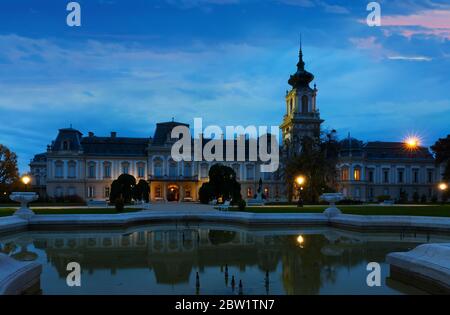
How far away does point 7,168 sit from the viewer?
4481 cm

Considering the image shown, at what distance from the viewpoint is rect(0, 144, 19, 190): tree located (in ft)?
147

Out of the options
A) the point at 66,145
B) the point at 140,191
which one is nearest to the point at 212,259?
the point at 140,191

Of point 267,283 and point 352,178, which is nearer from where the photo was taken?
point 267,283

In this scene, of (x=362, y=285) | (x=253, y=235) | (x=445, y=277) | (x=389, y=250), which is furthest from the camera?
(x=253, y=235)

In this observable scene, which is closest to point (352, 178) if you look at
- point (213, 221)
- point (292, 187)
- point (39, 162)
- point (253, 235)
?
point (292, 187)

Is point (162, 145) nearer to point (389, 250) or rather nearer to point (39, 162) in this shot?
point (39, 162)

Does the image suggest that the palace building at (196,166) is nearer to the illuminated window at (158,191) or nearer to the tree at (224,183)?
the illuminated window at (158,191)

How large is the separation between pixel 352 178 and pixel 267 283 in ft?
165

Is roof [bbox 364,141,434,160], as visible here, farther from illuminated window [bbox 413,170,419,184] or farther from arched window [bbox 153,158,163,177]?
arched window [bbox 153,158,163,177]

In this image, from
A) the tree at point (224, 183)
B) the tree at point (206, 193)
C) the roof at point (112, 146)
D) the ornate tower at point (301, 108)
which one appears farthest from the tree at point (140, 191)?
the ornate tower at point (301, 108)

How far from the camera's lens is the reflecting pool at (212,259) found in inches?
322

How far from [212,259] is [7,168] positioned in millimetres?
41104

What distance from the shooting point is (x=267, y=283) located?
810cm

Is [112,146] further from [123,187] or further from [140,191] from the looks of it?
[123,187]
